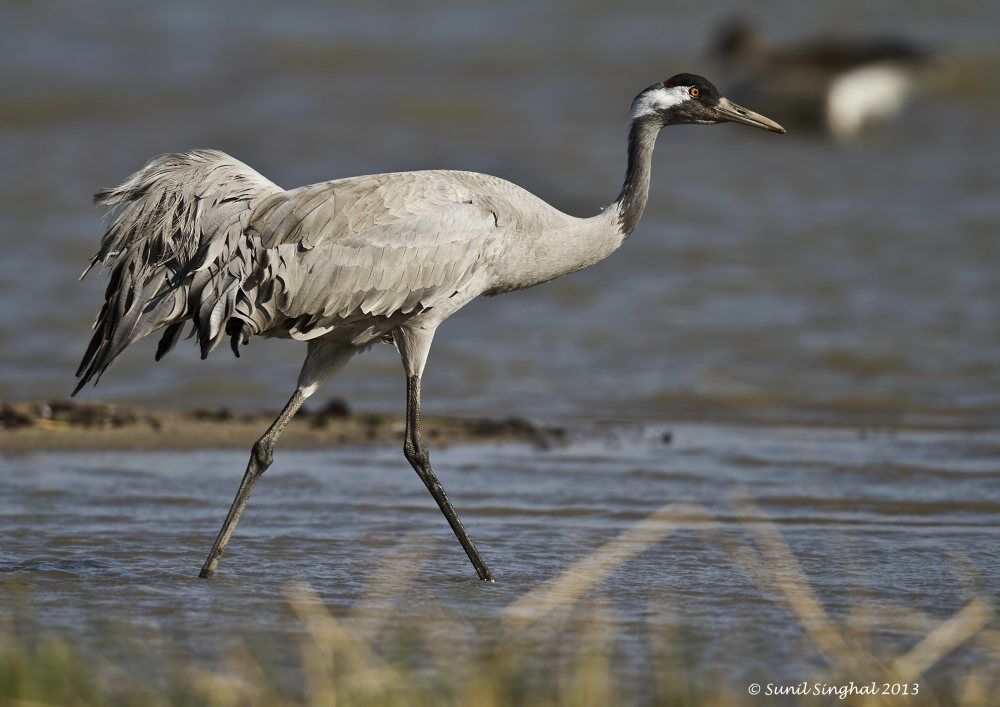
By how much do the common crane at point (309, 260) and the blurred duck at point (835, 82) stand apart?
13.2 m

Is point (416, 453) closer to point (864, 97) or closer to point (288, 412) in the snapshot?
point (288, 412)

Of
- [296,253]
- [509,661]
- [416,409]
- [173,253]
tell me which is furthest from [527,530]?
[509,661]

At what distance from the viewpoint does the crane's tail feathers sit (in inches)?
238

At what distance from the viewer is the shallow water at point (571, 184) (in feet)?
33.4

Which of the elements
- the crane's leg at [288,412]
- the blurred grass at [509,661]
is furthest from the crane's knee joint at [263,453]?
the blurred grass at [509,661]

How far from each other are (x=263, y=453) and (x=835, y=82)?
14.3m

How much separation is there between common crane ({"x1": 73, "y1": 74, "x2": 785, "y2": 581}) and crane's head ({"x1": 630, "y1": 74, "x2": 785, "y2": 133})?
664 mm

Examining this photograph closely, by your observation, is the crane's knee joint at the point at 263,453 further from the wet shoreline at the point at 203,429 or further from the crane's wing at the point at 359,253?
the wet shoreline at the point at 203,429

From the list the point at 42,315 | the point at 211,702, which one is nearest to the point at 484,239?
the point at 211,702

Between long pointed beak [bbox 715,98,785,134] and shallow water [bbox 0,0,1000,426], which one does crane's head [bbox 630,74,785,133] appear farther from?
shallow water [bbox 0,0,1000,426]

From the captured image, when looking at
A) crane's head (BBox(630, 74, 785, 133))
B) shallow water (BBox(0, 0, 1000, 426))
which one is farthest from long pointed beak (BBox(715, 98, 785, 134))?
shallow water (BBox(0, 0, 1000, 426))

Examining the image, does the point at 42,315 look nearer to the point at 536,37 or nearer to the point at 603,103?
the point at 603,103

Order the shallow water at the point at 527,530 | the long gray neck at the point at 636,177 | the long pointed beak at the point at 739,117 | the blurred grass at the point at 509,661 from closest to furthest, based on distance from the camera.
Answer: the blurred grass at the point at 509,661 → the shallow water at the point at 527,530 → the long gray neck at the point at 636,177 → the long pointed beak at the point at 739,117

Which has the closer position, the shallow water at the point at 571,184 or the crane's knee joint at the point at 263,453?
the crane's knee joint at the point at 263,453
